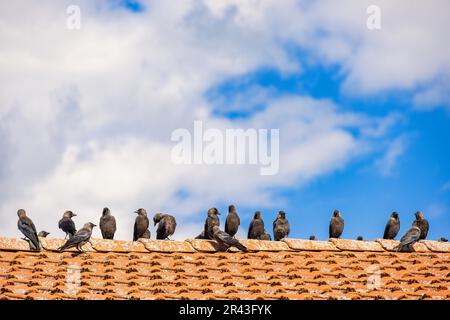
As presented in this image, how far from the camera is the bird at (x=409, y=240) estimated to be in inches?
734

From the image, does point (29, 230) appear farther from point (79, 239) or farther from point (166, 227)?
point (166, 227)

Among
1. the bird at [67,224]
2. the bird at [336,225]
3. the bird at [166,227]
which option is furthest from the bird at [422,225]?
the bird at [67,224]

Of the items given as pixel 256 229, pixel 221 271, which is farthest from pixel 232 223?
pixel 221 271

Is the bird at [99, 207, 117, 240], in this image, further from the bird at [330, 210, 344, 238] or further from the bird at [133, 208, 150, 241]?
the bird at [330, 210, 344, 238]

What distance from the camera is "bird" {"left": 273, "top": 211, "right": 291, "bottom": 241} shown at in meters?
26.0

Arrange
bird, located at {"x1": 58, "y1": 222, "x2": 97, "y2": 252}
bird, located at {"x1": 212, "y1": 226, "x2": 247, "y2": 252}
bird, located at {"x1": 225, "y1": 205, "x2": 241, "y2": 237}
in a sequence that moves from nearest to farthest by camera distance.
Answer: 1. bird, located at {"x1": 58, "y1": 222, "x2": 97, "y2": 252}
2. bird, located at {"x1": 212, "y1": 226, "x2": 247, "y2": 252}
3. bird, located at {"x1": 225, "y1": 205, "x2": 241, "y2": 237}

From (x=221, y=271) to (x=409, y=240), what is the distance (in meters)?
4.26

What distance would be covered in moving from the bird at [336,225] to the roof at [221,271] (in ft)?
22.5

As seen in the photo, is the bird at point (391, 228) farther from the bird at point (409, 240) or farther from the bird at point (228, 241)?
the bird at point (228, 241)

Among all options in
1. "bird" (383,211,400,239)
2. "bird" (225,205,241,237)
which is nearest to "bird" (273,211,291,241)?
"bird" (225,205,241,237)

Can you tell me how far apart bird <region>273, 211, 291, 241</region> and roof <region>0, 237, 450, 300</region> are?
24.2ft

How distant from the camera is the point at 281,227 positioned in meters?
26.3

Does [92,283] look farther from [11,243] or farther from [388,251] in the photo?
[388,251]
